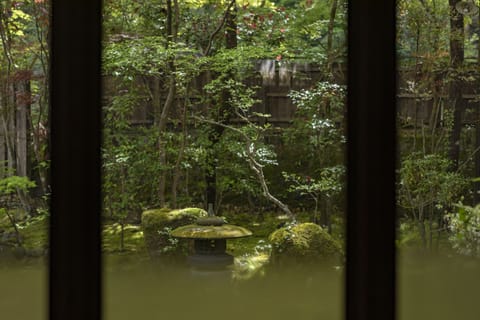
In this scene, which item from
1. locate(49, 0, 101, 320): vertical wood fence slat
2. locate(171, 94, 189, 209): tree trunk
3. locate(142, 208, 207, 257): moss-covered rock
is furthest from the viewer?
locate(171, 94, 189, 209): tree trunk

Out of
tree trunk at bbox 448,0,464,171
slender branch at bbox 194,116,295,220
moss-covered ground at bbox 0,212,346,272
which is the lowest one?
moss-covered ground at bbox 0,212,346,272

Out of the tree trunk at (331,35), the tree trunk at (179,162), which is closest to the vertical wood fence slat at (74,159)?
the tree trunk at (179,162)

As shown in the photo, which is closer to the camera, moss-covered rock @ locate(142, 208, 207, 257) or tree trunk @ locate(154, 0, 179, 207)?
moss-covered rock @ locate(142, 208, 207, 257)

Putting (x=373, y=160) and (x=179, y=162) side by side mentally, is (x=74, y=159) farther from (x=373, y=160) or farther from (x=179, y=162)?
(x=179, y=162)

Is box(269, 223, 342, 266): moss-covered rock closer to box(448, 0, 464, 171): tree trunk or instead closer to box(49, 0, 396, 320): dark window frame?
box(448, 0, 464, 171): tree trunk

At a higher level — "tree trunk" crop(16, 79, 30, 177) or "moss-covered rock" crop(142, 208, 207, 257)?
"tree trunk" crop(16, 79, 30, 177)

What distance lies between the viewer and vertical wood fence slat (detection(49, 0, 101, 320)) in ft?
1.84

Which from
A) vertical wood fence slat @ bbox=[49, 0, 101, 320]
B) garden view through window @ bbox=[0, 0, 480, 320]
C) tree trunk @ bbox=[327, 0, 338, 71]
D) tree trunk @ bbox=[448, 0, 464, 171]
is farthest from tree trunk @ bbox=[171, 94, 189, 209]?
Result: vertical wood fence slat @ bbox=[49, 0, 101, 320]

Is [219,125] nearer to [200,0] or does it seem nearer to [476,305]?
[200,0]

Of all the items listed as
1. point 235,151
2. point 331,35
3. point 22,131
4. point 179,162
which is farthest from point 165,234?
point 331,35

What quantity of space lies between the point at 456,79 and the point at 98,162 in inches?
231

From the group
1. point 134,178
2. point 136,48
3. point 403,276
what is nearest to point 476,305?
point 403,276

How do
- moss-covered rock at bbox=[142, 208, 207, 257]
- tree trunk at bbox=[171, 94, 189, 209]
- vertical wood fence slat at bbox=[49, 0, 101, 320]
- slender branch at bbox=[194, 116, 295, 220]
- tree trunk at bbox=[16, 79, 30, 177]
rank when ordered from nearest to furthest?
vertical wood fence slat at bbox=[49, 0, 101, 320], moss-covered rock at bbox=[142, 208, 207, 257], slender branch at bbox=[194, 116, 295, 220], tree trunk at bbox=[171, 94, 189, 209], tree trunk at bbox=[16, 79, 30, 177]

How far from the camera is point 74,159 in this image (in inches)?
22.1
